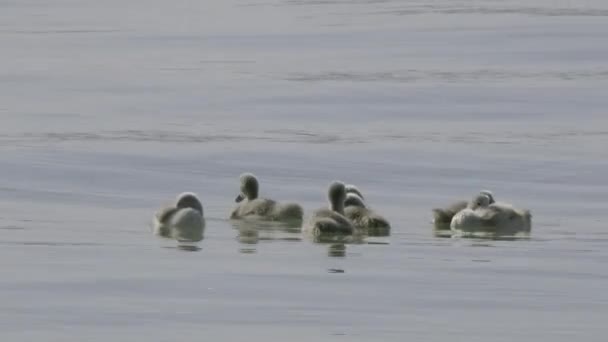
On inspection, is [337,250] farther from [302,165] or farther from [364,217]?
[302,165]

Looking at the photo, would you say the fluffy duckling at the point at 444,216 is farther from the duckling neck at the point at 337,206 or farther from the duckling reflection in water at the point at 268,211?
the duckling reflection in water at the point at 268,211

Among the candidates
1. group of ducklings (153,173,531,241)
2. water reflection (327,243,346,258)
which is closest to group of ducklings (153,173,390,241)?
group of ducklings (153,173,531,241)

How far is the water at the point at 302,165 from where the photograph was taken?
13852 millimetres

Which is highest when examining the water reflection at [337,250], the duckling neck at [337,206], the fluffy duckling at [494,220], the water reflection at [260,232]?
the duckling neck at [337,206]

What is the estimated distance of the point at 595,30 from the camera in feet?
129

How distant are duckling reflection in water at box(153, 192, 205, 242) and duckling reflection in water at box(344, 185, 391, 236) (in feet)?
4.40

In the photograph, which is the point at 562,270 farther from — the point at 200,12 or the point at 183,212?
the point at 200,12

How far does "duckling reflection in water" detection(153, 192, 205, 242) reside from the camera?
59.4ft

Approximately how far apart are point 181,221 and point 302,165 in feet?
16.7

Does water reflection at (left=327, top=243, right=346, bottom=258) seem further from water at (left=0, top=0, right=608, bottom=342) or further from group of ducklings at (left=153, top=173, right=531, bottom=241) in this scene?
group of ducklings at (left=153, top=173, right=531, bottom=241)

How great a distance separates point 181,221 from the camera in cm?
1823

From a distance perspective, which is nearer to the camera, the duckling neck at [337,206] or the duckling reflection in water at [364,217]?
the duckling reflection in water at [364,217]

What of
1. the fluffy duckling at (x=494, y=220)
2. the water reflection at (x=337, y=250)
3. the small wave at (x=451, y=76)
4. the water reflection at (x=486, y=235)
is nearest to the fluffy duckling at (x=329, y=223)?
the water reflection at (x=337, y=250)

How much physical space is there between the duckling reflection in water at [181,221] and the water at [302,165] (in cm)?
19
